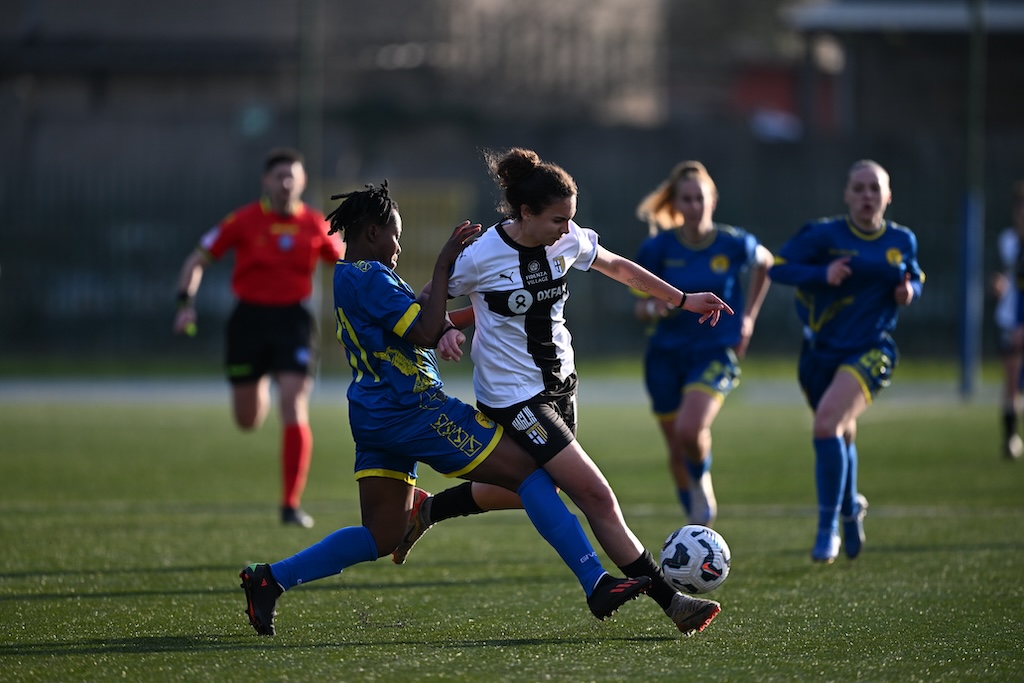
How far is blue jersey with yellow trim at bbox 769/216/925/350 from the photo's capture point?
719 centimetres

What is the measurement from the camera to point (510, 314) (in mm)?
5301

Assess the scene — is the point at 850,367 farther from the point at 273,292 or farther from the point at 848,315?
the point at 273,292

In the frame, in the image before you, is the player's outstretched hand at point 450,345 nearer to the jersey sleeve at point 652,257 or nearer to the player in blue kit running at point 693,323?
the player in blue kit running at point 693,323

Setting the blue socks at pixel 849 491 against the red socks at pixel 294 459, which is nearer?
the blue socks at pixel 849 491

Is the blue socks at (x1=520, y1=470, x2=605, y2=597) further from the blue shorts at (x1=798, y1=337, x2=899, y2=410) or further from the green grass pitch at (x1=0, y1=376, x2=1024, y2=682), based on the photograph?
the blue shorts at (x1=798, y1=337, x2=899, y2=410)

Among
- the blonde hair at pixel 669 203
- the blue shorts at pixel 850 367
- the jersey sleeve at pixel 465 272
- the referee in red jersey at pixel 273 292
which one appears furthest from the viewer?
the referee in red jersey at pixel 273 292

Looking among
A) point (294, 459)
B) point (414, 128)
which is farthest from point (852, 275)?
point (414, 128)

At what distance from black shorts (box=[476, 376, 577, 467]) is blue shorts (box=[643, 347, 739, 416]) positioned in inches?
114

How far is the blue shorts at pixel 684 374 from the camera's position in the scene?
8.09 meters

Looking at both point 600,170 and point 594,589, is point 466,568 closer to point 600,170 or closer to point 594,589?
point 594,589

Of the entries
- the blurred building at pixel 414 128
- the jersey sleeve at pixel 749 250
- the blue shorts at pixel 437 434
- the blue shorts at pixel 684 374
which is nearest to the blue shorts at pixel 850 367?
the blue shorts at pixel 684 374

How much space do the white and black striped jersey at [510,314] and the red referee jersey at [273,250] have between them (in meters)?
3.69

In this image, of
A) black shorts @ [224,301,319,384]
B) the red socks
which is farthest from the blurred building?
the red socks

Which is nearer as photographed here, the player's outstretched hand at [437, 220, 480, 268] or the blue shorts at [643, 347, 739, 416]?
the player's outstretched hand at [437, 220, 480, 268]
